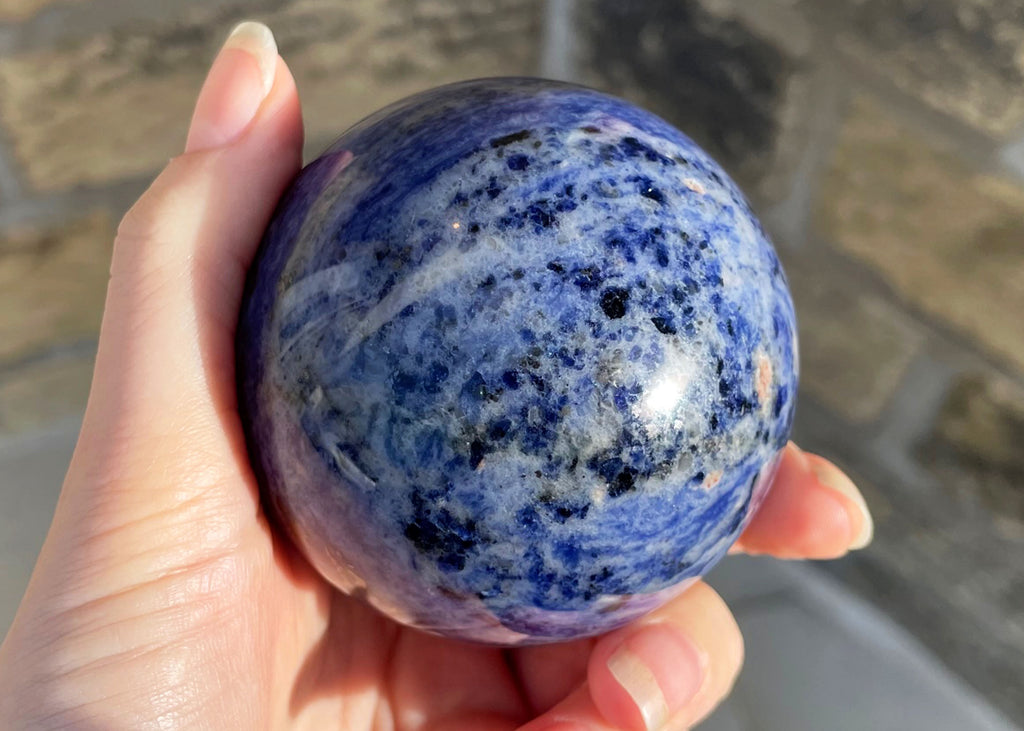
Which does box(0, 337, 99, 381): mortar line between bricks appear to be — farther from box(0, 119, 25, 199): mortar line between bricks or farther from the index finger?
the index finger

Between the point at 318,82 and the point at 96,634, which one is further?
the point at 318,82

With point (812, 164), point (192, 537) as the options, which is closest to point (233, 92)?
point (192, 537)

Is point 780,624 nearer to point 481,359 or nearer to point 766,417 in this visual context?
point 766,417

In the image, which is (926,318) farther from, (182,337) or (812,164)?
(182,337)

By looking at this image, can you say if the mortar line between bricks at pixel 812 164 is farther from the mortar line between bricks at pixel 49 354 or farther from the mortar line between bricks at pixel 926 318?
the mortar line between bricks at pixel 49 354

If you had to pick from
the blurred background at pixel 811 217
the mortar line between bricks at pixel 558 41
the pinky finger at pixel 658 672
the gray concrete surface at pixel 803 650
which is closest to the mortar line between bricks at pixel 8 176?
the blurred background at pixel 811 217

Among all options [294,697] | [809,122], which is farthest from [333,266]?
[809,122]

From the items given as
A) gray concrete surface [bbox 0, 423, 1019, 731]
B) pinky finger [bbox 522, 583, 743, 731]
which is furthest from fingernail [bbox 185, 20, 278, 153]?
gray concrete surface [bbox 0, 423, 1019, 731]
